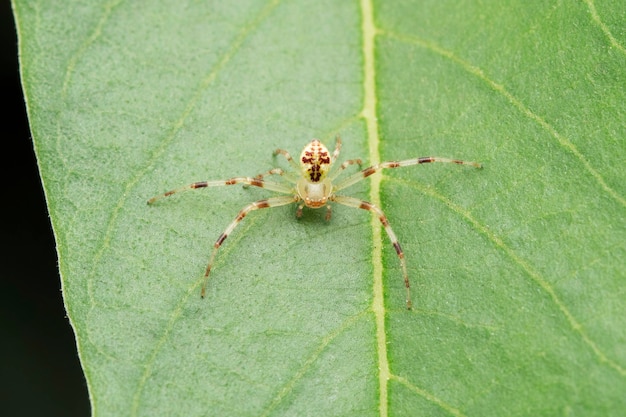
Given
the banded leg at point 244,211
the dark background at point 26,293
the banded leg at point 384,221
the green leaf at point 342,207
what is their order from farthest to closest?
the dark background at point 26,293 → the banded leg at point 244,211 → the banded leg at point 384,221 → the green leaf at point 342,207

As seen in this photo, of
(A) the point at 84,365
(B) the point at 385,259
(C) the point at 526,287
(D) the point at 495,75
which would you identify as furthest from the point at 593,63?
(A) the point at 84,365

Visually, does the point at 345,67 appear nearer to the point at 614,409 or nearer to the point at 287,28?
the point at 287,28

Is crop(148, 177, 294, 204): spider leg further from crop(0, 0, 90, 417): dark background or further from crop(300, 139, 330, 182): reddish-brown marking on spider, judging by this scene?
crop(0, 0, 90, 417): dark background

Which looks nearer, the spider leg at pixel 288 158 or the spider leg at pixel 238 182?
the spider leg at pixel 238 182

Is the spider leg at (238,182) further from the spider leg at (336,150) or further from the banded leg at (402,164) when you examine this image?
the banded leg at (402,164)

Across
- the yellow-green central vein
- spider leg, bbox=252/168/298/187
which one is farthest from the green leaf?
spider leg, bbox=252/168/298/187

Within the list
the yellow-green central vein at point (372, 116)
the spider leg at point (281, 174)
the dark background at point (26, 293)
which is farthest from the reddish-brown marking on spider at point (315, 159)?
the dark background at point (26, 293)

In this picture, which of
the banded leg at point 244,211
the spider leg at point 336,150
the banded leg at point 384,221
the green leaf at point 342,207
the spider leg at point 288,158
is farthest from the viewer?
the spider leg at point 288,158

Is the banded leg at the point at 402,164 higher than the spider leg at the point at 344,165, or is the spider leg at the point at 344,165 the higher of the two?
the spider leg at the point at 344,165

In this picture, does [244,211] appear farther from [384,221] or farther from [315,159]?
[384,221]
